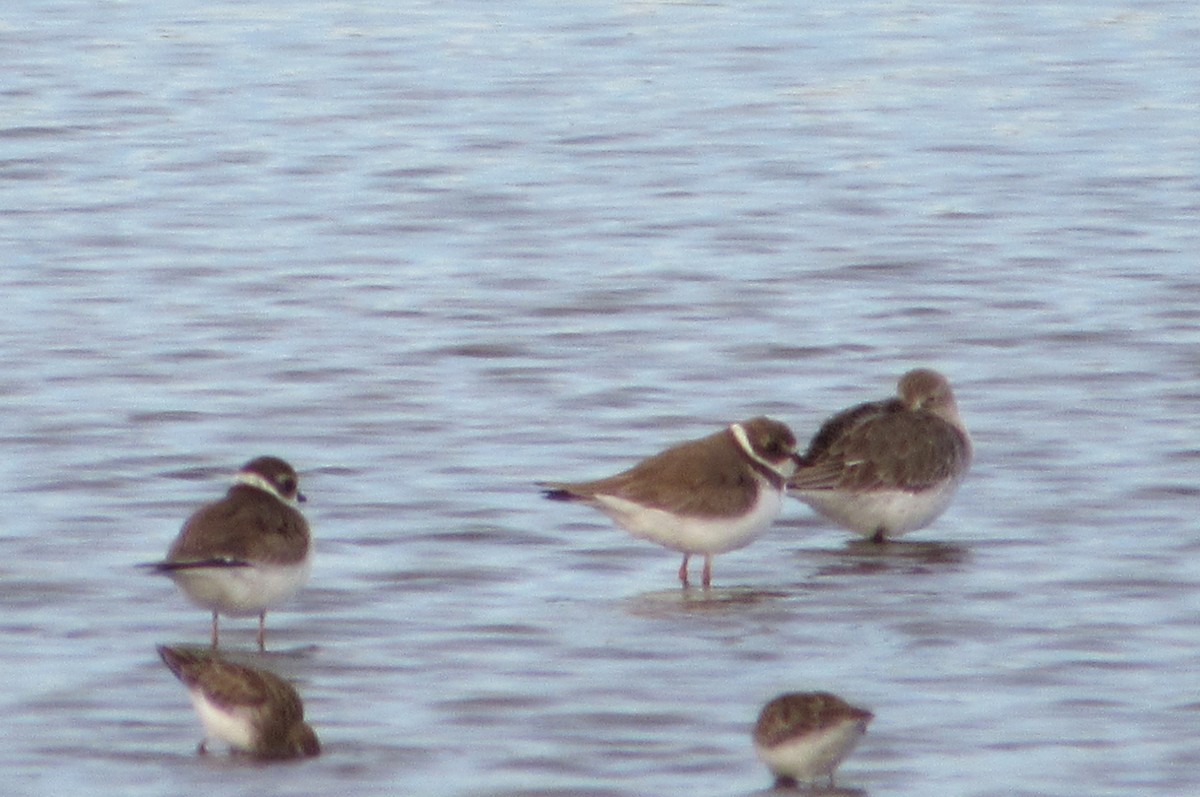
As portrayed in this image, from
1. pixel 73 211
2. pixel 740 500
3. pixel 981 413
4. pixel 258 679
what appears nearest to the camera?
pixel 258 679

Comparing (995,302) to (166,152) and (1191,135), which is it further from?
(166,152)

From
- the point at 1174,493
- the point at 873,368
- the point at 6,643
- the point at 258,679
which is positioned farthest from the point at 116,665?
the point at 873,368

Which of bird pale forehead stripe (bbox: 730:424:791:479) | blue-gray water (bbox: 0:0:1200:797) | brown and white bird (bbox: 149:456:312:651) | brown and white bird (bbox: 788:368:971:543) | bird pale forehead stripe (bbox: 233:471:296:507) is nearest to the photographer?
blue-gray water (bbox: 0:0:1200:797)

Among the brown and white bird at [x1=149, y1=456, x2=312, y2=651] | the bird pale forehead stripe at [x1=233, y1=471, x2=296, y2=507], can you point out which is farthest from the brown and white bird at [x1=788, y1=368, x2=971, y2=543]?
the brown and white bird at [x1=149, y1=456, x2=312, y2=651]

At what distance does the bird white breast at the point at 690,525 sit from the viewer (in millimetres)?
12914

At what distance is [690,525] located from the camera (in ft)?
42.3

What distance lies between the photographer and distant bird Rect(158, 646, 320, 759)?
33.8ft

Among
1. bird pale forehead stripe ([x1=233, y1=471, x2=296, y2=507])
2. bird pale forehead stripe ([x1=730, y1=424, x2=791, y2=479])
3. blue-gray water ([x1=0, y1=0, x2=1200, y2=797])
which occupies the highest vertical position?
bird pale forehead stripe ([x1=233, y1=471, x2=296, y2=507])

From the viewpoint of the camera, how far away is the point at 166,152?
25.1 m

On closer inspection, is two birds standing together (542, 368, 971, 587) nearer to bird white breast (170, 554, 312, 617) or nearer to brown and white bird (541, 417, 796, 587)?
brown and white bird (541, 417, 796, 587)

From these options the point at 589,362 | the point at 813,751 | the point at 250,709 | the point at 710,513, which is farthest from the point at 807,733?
the point at 589,362

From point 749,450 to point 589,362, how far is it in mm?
4399

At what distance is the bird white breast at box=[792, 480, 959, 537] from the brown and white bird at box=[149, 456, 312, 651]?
117 inches

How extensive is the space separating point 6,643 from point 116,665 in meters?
0.58
